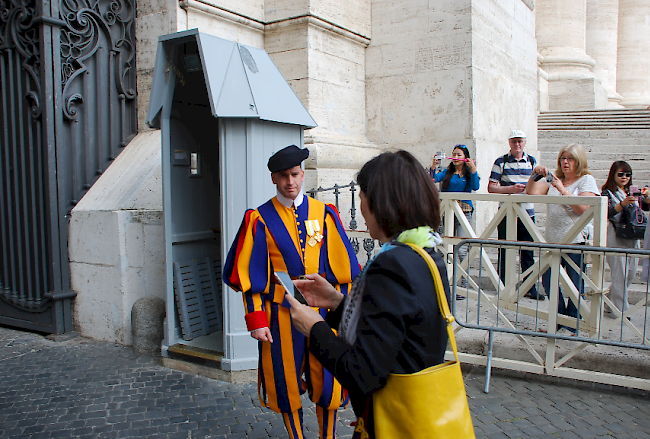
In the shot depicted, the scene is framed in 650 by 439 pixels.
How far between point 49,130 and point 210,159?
5.31ft

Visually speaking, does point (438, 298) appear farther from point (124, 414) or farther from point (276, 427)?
point (124, 414)

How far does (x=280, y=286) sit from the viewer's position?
276 cm

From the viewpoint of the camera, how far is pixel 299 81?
7.12 m

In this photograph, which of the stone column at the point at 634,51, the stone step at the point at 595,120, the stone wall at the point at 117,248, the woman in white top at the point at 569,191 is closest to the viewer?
the woman in white top at the point at 569,191

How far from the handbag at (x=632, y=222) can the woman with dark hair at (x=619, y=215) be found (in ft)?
0.10

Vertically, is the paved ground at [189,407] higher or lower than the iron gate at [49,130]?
lower

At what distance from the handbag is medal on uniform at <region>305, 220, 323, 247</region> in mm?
3468

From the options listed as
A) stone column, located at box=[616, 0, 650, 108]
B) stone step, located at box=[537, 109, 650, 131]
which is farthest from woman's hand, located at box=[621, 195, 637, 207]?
stone column, located at box=[616, 0, 650, 108]

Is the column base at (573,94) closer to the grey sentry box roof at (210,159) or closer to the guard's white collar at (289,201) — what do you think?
the grey sentry box roof at (210,159)

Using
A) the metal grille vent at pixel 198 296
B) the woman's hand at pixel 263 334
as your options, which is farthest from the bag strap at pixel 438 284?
the metal grille vent at pixel 198 296

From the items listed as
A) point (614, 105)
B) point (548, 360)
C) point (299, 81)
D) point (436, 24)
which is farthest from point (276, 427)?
point (614, 105)

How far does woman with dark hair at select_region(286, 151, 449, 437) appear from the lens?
145 cm

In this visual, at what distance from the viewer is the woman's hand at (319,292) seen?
1.97 metres

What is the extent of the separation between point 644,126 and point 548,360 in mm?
9403
